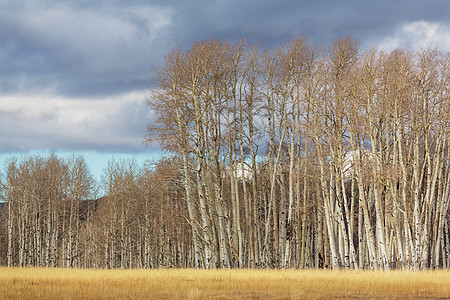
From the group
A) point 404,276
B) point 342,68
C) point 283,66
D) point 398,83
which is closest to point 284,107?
point 283,66

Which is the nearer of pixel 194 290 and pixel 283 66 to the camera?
pixel 194 290

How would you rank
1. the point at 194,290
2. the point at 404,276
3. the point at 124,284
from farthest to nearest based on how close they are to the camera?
the point at 404,276 < the point at 124,284 < the point at 194,290

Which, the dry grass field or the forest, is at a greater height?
the forest

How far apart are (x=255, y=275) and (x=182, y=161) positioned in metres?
7.91

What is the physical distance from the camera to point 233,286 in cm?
1419

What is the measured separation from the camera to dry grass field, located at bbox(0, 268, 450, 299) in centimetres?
1259

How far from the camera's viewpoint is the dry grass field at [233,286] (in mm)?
12586

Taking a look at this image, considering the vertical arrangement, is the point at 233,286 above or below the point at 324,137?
below

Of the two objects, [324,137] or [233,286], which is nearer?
[233,286]

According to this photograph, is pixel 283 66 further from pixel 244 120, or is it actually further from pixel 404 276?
pixel 404 276

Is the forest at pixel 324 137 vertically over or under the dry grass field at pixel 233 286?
over

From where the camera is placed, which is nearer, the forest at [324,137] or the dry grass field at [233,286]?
the dry grass field at [233,286]

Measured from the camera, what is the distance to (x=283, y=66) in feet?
79.3

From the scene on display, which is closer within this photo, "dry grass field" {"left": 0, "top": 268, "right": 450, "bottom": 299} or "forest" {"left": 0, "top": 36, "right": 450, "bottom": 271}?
"dry grass field" {"left": 0, "top": 268, "right": 450, "bottom": 299}
